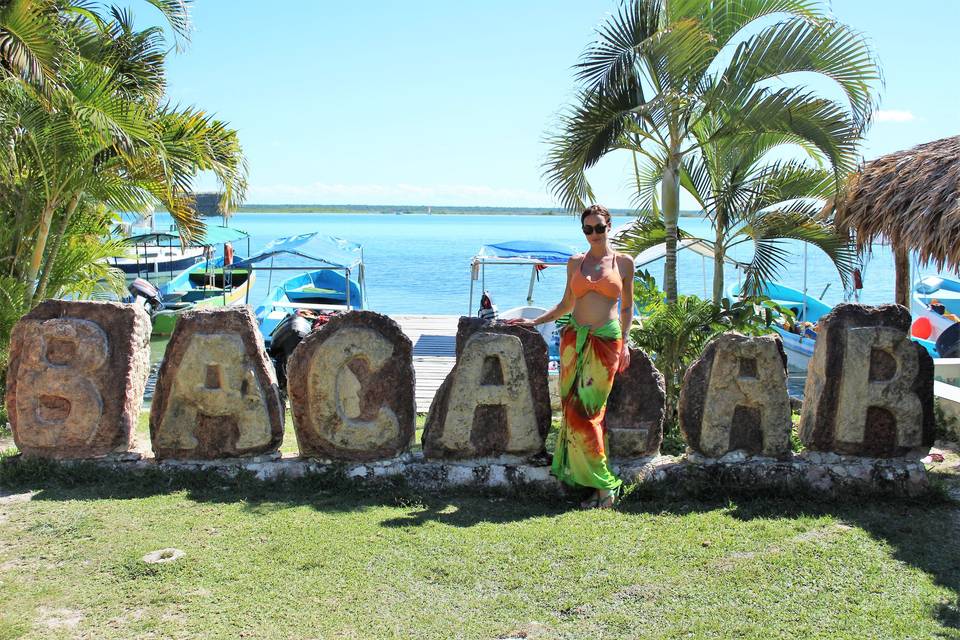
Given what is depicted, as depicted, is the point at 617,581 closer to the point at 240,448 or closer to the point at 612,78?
the point at 240,448

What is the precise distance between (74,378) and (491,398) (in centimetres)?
290

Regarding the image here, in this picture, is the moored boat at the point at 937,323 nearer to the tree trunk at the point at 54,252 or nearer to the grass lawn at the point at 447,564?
the grass lawn at the point at 447,564

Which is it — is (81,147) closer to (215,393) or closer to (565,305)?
(215,393)

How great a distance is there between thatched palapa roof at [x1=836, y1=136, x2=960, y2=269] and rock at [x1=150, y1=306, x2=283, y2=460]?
5.87 metres

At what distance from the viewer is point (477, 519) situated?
5422 mm

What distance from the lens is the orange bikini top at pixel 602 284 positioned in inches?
217

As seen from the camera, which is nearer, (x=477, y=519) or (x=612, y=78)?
(x=477, y=519)

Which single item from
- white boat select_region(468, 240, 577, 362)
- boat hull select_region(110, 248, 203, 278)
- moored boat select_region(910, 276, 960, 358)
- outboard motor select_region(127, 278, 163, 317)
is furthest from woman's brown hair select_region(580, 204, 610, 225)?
boat hull select_region(110, 248, 203, 278)

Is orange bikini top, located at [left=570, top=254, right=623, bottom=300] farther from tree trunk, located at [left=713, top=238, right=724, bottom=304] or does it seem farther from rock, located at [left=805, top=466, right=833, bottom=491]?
tree trunk, located at [left=713, top=238, right=724, bottom=304]

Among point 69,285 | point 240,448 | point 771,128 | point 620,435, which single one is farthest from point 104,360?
point 771,128

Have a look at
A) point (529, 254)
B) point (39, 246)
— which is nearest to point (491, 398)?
point (39, 246)

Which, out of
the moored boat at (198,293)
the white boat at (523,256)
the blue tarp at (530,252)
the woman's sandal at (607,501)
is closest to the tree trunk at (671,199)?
the woman's sandal at (607,501)

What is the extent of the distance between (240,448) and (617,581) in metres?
2.93

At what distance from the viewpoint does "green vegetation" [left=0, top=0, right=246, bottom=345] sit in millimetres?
7812
